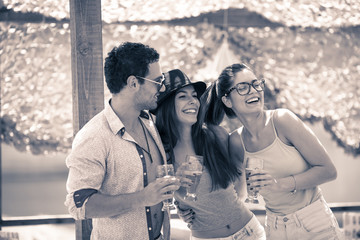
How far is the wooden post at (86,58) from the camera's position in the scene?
2.82 metres

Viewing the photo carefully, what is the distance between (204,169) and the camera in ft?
9.32

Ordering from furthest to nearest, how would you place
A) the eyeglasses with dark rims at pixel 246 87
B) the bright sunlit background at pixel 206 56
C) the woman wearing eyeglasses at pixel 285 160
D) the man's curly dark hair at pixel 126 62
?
the bright sunlit background at pixel 206 56 < the eyeglasses with dark rims at pixel 246 87 < the woman wearing eyeglasses at pixel 285 160 < the man's curly dark hair at pixel 126 62

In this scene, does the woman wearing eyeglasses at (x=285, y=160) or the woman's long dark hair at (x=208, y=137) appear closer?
the woman wearing eyeglasses at (x=285, y=160)

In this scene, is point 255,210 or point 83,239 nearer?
point 83,239

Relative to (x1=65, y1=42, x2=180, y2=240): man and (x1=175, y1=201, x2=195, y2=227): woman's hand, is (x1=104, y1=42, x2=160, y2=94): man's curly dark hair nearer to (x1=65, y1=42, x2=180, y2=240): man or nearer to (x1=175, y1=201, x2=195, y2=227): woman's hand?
(x1=65, y1=42, x2=180, y2=240): man

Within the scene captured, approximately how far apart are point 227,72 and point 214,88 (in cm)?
21

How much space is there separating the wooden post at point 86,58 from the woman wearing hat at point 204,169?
428 millimetres

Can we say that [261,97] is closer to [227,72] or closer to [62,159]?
[227,72]

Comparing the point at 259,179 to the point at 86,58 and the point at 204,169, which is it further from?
the point at 86,58

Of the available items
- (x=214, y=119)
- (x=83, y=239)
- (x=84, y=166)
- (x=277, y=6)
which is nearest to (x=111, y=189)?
(x=84, y=166)

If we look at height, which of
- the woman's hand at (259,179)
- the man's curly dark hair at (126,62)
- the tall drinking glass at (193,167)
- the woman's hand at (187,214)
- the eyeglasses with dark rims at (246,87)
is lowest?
the woman's hand at (187,214)

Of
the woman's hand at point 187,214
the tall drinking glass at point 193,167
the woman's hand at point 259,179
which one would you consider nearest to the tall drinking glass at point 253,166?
the woman's hand at point 259,179

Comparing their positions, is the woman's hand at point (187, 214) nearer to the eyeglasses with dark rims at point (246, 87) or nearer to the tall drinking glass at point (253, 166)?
the tall drinking glass at point (253, 166)

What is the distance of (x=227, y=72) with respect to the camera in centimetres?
286
